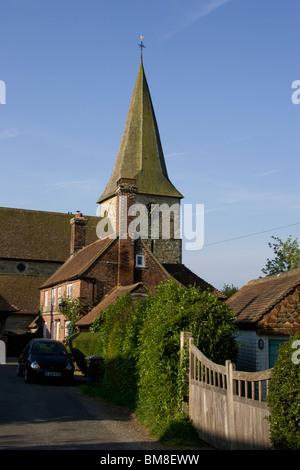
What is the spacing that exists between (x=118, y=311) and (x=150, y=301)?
9.96 feet

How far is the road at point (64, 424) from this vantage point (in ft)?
A: 28.3

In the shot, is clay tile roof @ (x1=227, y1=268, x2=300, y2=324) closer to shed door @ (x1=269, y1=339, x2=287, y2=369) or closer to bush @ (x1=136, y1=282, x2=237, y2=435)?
shed door @ (x1=269, y1=339, x2=287, y2=369)

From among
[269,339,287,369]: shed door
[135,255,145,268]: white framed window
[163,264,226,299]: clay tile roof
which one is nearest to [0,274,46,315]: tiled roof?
[163,264,226,299]: clay tile roof

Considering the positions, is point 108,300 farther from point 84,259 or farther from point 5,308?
point 5,308

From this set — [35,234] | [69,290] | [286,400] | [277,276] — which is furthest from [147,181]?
[286,400]

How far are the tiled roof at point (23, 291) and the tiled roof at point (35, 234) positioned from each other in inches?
86.1

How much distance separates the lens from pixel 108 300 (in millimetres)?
27156

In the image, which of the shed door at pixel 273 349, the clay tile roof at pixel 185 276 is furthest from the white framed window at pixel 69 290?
the shed door at pixel 273 349

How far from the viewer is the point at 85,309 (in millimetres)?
29031

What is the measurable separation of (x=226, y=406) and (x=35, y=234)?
43913 mm

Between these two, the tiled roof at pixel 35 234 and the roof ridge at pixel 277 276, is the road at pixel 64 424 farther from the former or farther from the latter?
the tiled roof at pixel 35 234

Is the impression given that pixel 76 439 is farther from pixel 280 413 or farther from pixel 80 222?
pixel 80 222

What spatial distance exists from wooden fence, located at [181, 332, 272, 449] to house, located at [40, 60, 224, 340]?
15076 millimetres
